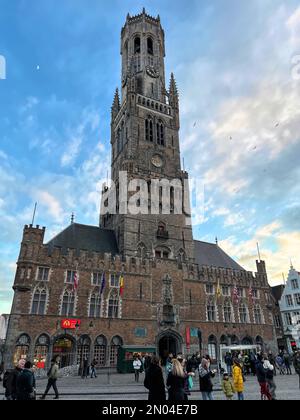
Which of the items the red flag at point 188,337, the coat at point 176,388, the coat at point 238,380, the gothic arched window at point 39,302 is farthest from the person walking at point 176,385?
the red flag at point 188,337

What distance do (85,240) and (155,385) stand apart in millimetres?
32798

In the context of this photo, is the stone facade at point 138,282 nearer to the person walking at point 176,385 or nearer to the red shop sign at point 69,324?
the red shop sign at point 69,324

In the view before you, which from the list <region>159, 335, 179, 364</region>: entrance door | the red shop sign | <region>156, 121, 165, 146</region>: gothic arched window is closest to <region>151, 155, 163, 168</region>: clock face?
<region>156, 121, 165, 146</region>: gothic arched window

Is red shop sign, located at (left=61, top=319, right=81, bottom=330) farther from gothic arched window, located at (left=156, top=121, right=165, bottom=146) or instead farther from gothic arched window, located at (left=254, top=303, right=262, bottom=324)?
gothic arched window, located at (left=156, top=121, right=165, bottom=146)

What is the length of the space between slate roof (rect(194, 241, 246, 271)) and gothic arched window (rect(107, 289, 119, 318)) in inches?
565

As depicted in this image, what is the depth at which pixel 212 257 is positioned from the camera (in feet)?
155

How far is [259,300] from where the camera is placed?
44.4 metres

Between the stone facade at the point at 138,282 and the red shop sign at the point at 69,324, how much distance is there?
29cm

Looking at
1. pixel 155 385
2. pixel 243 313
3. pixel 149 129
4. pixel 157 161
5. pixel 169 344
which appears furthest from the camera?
pixel 149 129

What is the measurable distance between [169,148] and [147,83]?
549 inches

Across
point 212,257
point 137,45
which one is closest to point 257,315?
point 212,257

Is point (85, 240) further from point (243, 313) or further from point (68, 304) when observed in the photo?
point (243, 313)
